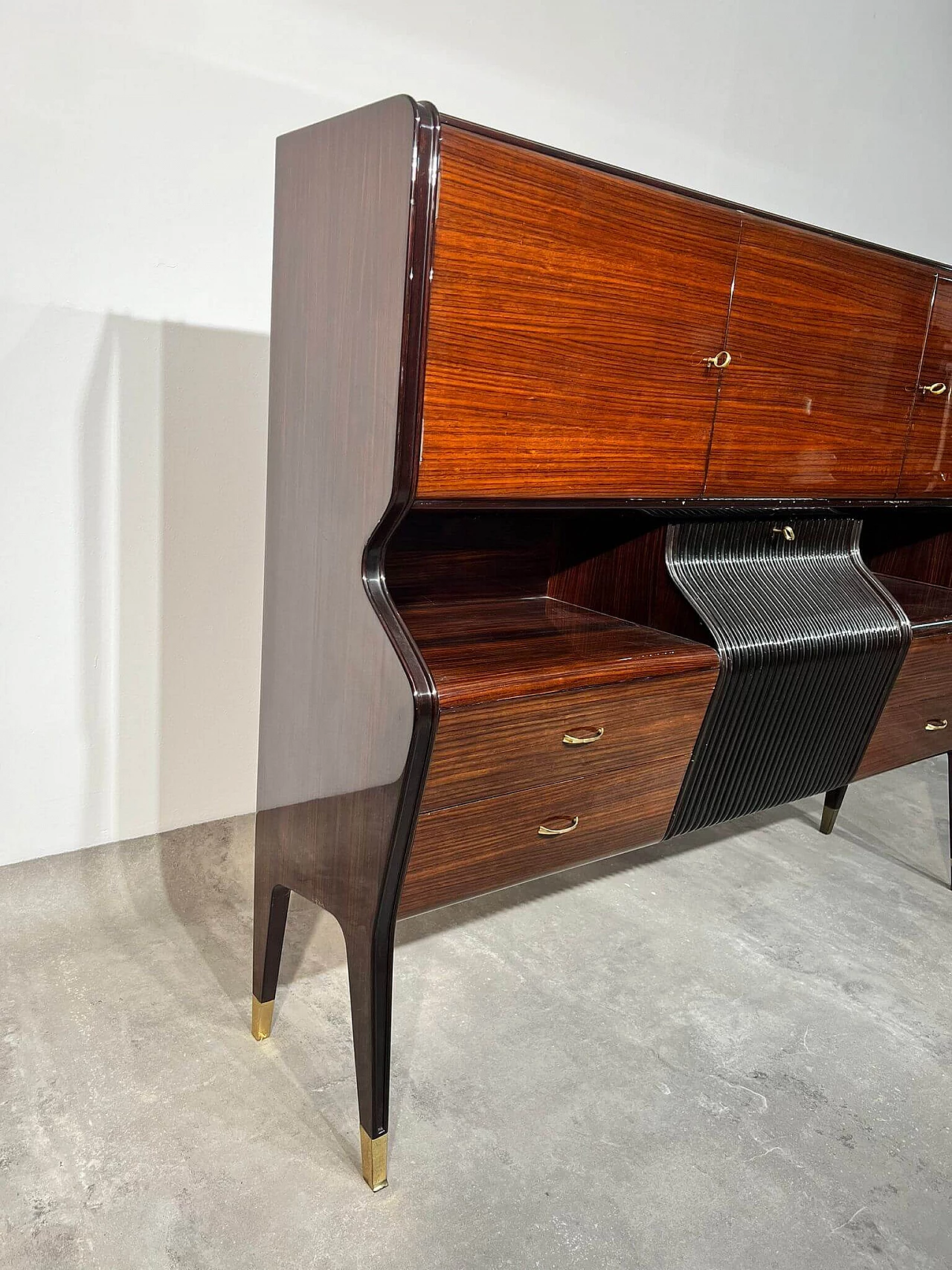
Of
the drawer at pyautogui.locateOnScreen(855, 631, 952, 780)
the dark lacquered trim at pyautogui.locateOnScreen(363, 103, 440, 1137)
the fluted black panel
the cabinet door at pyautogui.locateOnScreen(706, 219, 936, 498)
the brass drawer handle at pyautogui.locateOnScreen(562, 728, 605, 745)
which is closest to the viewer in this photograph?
the dark lacquered trim at pyautogui.locateOnScreen(363, 103, 440, 1137)

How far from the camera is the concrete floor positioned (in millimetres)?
1536

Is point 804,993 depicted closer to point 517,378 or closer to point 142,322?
point 517,378

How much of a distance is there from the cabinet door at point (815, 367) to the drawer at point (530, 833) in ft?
1.97

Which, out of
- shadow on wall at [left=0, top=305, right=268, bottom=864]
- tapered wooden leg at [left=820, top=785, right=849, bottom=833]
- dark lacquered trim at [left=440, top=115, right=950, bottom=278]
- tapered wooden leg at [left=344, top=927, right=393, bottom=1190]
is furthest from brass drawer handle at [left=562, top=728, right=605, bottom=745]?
tapered wooden leg at [left=820, top=785, right=849, bottom=833]

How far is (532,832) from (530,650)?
32 cm

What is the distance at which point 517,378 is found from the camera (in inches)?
58.6

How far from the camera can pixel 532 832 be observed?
172 cm

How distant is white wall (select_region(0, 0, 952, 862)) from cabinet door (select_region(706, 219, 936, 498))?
1150 mm

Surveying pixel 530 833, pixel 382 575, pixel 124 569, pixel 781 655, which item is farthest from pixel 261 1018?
pixel 781 655

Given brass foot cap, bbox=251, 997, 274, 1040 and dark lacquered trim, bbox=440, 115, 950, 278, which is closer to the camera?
dark lacquered trim, bbox=440, 115, 950, 278

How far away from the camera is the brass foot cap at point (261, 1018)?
189cm

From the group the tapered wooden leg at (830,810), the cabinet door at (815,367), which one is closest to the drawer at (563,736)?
the cabinet door at (815,367)

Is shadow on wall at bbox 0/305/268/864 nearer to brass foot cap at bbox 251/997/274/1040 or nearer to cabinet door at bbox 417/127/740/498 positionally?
brass foot cap at bbox 251/997/274/1040

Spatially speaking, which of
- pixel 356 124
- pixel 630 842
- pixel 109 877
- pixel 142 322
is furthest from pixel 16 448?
pixel 630 842
